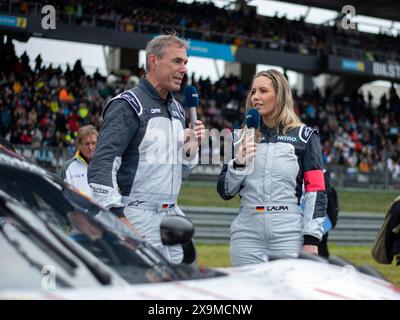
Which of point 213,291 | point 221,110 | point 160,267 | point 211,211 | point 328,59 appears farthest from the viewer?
point 328,59

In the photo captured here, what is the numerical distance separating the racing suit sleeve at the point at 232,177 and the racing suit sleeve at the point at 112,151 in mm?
689

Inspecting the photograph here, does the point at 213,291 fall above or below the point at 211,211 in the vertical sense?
above

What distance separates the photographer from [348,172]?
20062 millimetres

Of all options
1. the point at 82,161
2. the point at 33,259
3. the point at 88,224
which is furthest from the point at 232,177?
the point at 82,161

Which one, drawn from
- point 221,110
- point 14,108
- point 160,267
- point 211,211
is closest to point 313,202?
point 160,267

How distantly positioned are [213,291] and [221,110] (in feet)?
74.8

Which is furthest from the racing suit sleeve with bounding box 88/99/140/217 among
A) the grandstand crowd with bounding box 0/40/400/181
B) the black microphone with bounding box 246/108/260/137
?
the grandstand crowd with bounding box 0/40/400/181

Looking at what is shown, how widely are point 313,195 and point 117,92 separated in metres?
18.3

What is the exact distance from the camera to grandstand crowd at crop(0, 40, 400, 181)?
18750 mm

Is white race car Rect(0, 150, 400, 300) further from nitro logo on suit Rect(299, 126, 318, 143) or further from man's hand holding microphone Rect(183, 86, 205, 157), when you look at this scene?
nitro logo on suit Rect(299, 126, 318, 143)

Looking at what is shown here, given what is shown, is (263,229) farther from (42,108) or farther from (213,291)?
(42,108)

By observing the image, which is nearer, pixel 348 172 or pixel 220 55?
pixel 348 172

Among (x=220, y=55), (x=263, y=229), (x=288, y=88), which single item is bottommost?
(x=263, y=229)

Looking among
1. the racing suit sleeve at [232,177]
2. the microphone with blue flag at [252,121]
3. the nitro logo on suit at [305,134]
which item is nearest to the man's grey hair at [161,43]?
the microphone with blue flag at [252,121]
